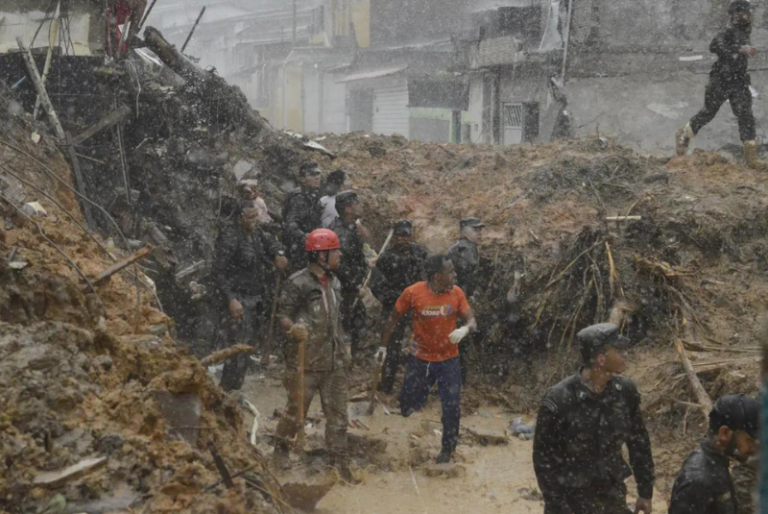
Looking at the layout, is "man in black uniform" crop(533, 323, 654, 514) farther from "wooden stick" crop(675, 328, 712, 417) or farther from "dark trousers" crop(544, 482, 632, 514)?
"wooden stick" crop(675, 328, 712, 417)

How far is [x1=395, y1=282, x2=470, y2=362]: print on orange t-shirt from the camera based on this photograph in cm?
680

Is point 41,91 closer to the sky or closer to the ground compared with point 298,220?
closer to the sky

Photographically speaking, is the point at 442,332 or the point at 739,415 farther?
the point at 442,332

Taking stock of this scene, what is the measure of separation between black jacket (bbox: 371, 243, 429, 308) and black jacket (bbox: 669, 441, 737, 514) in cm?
476

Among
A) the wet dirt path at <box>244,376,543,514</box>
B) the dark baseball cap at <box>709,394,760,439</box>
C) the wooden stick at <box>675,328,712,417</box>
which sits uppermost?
the dark baseball cap at <box>709,394,760,439</box>

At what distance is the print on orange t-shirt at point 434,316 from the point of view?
22.3 feet

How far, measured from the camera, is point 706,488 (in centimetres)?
350

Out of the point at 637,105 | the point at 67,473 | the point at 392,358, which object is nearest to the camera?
the point at 67,473

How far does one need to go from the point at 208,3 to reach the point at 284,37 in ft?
27.4

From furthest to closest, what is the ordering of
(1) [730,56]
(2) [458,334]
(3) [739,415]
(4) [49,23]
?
(4) [49,23], (1) [730,56], (2) [458,334], (3) [739,415]

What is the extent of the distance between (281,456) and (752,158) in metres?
7.94

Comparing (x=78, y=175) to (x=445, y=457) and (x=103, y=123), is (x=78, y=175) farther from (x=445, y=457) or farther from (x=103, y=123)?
(x=445, y=457)

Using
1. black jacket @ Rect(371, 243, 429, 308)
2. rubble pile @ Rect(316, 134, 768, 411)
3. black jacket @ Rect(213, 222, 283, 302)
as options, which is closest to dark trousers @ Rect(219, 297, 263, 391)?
black jacket @ Rect(213, 222, 283, 302)

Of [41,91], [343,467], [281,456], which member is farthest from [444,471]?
[41,91]
